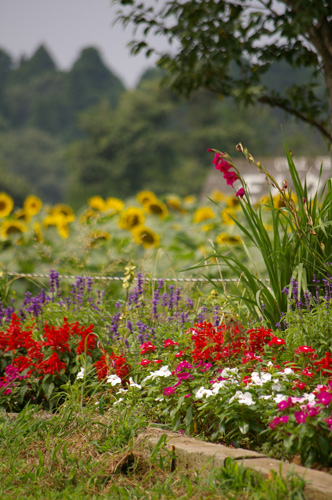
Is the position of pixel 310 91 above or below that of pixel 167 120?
below

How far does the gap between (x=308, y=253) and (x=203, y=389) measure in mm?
1173

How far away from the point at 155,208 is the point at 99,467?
5628 millimetres

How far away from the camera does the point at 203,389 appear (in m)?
2.48

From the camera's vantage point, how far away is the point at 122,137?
46000mm

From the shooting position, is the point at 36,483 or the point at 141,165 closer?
the point at 36,483

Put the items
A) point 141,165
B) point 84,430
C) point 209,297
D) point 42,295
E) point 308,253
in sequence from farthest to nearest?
point 141,165 < point 42,295 < point 209,297 < point 308,253 < point 84,430

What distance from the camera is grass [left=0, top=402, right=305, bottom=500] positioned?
82.2 inches

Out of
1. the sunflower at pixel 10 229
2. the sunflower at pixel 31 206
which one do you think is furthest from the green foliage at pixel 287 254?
the sunflower at pixel 31 206

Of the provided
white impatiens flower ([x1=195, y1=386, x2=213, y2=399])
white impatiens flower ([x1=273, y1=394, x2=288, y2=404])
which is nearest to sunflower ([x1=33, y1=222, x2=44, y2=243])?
white impatiens flower ([x1=195, y1=386, x2=213, y2=399])

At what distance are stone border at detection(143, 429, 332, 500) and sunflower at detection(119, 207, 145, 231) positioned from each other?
4403 millimetres

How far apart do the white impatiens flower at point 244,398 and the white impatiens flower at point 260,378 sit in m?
0.07

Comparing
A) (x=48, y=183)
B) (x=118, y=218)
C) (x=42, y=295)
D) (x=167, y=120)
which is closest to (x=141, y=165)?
(x=167, y=120)

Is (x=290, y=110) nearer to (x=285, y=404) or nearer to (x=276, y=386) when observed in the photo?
(x=276, y=386)

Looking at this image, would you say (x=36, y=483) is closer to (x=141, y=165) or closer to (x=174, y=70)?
(x=174, y=70)
